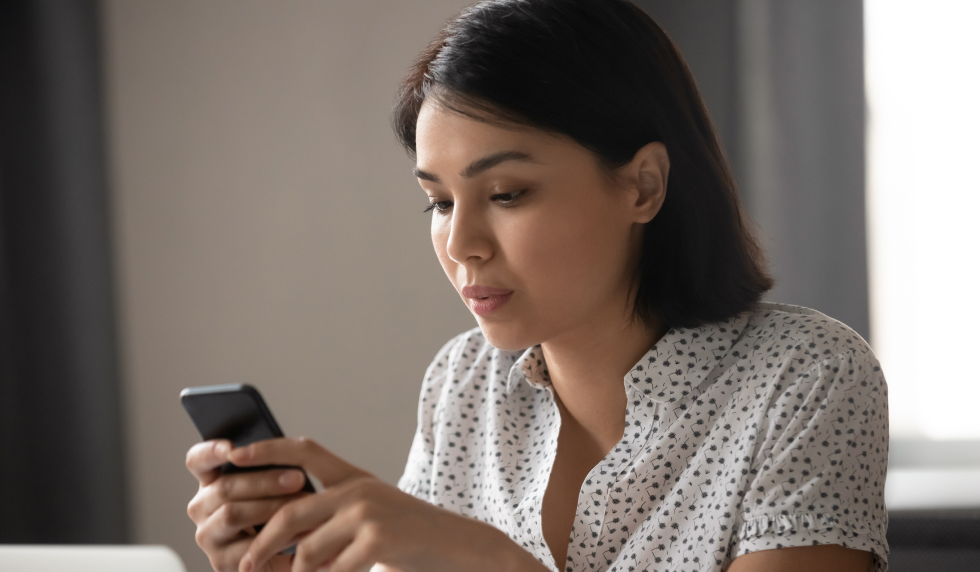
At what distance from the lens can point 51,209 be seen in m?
2.15

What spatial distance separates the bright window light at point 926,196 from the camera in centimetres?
214

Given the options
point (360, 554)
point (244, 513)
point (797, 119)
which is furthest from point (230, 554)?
point (797, 119)

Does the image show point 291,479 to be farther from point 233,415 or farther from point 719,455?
point 719,455

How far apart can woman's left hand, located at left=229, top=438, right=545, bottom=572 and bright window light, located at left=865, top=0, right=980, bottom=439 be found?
181cm

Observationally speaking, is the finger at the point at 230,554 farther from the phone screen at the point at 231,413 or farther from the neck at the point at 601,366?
the neck at the point at 601,366

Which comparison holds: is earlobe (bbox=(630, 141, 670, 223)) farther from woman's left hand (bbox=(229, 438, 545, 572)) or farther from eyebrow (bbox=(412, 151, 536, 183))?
woman's left hand (bbox=(229, 438, 545, 572))

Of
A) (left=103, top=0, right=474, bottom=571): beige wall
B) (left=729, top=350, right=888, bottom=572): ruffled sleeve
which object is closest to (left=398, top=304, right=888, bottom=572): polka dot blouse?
(left=729, top=350, right=888, bottom=572): ruffled sleeve

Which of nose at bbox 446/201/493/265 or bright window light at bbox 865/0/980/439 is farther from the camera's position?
bright window light at bbox 865/0/980/439

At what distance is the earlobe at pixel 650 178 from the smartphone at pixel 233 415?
1.76 ft

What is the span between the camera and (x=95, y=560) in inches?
32.4

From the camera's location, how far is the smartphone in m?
0.75

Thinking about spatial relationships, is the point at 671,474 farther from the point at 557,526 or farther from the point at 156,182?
the point at 156,182

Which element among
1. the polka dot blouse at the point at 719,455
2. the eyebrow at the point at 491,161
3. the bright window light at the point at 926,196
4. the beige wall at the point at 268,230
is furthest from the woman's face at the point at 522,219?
the bright window light at the point at 926,196

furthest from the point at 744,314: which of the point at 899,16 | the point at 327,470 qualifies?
the point at 899,16
